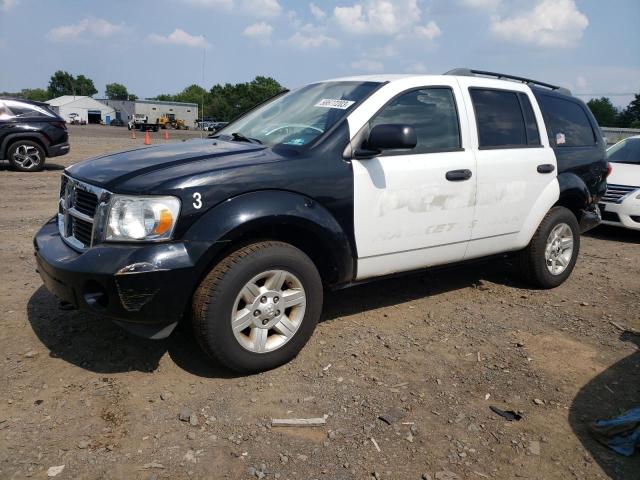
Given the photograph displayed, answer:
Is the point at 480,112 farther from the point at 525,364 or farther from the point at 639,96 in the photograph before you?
the point at 639,96

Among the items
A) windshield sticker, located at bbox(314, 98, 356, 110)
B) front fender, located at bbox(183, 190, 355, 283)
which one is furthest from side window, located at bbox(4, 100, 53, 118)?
front fender, located at bbox(183, 190, 355, 283)

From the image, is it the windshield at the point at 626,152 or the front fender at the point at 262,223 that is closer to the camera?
the front fender at the point at 262,223

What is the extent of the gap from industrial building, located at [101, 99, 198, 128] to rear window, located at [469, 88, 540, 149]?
63.4 meters

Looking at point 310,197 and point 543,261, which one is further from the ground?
point 310,197

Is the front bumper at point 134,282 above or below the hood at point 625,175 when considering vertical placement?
below

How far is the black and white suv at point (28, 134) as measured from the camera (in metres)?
11.4

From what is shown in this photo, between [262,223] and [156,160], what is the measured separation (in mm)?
789

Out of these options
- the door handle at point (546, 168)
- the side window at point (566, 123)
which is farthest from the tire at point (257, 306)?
the side window at point (566, 123)

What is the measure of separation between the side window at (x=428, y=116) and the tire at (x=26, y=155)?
1044 cm

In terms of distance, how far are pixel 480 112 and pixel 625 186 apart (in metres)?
4.61

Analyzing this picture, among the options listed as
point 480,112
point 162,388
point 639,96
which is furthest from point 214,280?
point 639,96

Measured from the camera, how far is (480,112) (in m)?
4.27

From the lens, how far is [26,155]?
11703mm

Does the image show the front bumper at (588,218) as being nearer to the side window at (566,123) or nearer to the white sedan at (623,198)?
the side window at (566,123)
